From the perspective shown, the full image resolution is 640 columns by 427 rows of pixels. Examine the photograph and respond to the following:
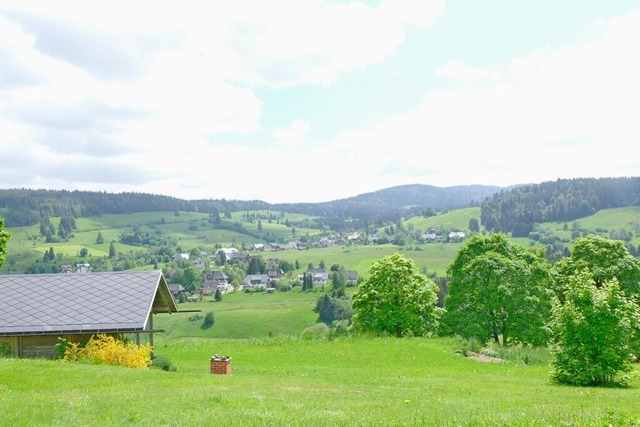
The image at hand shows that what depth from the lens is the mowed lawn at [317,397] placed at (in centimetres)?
1255

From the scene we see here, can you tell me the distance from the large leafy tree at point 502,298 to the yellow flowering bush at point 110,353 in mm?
29670

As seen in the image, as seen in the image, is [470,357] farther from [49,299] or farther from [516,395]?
[49,299]

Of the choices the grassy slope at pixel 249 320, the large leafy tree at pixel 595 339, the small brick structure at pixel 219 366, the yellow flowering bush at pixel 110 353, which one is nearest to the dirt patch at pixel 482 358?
the large leafy tree at pixel 595 339

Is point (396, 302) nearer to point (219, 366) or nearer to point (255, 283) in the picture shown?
point (219, 366)

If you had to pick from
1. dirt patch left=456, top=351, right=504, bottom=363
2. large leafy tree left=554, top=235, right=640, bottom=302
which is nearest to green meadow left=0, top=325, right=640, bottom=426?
dirt patch left=456, top=351, right=504, bottom=363

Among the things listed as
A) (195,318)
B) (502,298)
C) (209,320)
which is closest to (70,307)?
(502,298)

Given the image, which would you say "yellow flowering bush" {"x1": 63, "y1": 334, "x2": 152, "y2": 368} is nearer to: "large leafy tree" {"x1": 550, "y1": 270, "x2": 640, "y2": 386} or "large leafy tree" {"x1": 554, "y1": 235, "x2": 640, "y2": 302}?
"large leafy tree" {"x1": 550, "y1": 270, "x2": 640, "y2": 386}

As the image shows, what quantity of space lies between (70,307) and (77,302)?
0.54 metres

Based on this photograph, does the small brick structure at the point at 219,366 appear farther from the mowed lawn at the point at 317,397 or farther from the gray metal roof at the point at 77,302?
the gray metal roof at the point at 77,302

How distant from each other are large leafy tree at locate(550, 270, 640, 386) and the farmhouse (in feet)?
69.1

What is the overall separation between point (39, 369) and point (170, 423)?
→ 1492 cm

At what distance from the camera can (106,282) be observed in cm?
3425

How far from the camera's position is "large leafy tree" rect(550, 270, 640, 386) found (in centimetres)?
2472

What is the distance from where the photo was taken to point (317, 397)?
59.9 ft
